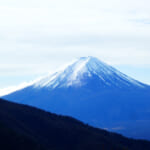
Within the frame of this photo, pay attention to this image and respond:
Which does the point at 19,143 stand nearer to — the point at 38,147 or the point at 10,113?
the point at 38,147

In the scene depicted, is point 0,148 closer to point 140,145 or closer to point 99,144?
point 99,144

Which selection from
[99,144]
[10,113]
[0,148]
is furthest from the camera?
[10,113]

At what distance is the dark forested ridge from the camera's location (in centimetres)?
6223

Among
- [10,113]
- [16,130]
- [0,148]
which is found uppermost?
[10,113]

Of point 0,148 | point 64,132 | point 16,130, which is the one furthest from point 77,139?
point 0,148

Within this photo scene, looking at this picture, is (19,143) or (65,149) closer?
(19,143)

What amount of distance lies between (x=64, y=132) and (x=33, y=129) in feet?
16.4

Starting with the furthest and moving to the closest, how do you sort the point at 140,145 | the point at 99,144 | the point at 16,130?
the point at 140,145 → the point at 99,144 → the point at 16,130

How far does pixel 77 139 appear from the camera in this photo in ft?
241

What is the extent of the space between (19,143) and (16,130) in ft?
19.0

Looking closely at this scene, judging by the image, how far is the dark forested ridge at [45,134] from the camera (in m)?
62.2

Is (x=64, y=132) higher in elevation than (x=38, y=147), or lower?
higher

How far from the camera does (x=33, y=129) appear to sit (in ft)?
245

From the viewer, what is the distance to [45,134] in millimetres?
74250
